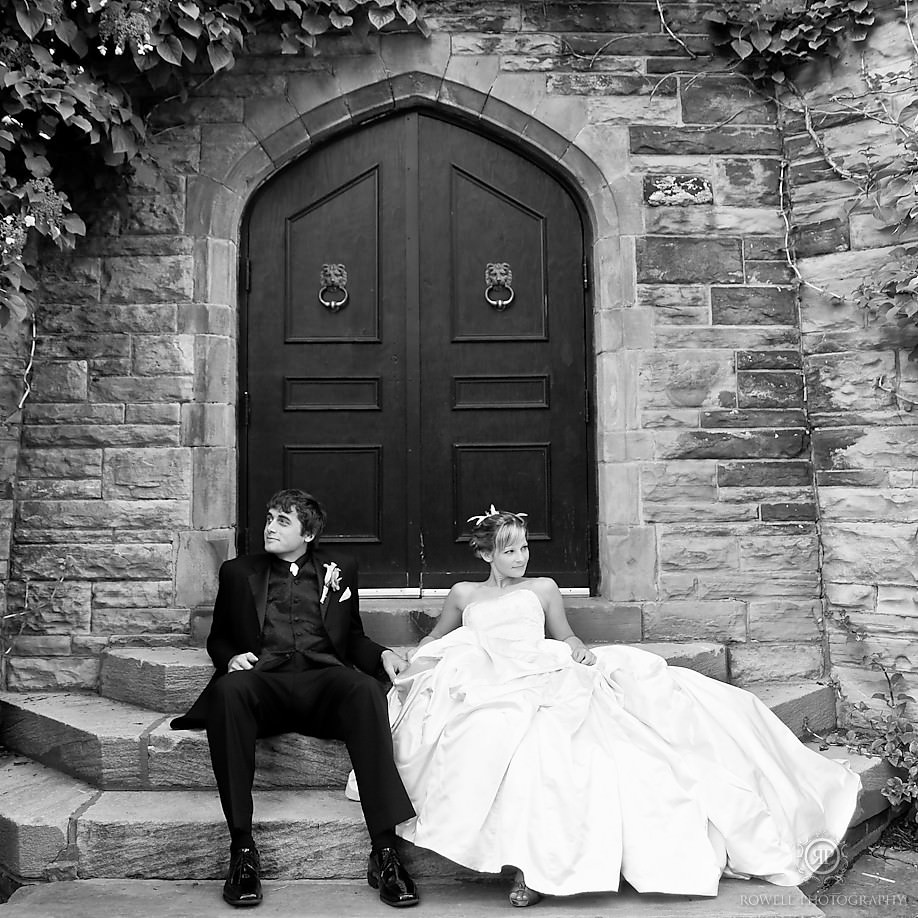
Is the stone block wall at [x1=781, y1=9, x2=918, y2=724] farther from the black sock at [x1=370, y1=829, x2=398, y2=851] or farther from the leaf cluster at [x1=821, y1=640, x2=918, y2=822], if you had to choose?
the black sock at [x1=370, y1=829, x2=398, y2=851]

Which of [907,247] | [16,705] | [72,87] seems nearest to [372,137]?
[72,87]

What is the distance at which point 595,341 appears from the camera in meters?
4.69

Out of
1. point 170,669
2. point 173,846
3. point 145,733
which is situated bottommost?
point 173,846

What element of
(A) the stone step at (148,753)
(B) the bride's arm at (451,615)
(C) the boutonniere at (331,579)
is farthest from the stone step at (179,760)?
(B) the bride's arm at (451,615)

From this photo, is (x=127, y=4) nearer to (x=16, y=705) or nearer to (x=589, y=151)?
(x=589, y=151)

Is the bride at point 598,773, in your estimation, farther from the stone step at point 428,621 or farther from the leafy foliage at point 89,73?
the leafy foliage at point 89,73

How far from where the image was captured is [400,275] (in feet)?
15.7

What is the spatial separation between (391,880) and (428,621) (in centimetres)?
150

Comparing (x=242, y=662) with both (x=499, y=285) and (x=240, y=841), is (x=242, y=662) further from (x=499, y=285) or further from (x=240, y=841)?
(x=499, y=285)

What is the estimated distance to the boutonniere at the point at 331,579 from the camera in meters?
3.71

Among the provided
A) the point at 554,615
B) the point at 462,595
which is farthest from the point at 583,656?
the point at 462,595

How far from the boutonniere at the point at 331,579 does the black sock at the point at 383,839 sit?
102 centimetres

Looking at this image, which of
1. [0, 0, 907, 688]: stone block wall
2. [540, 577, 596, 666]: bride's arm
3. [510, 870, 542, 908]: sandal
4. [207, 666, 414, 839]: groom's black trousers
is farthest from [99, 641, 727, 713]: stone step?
[510, 870, 542, 908]: sandal

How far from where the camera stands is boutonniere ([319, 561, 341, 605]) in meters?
3.71
